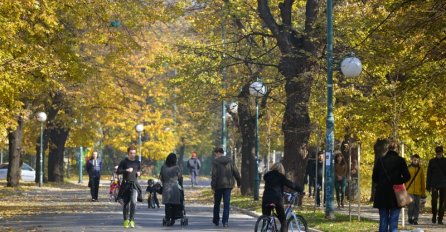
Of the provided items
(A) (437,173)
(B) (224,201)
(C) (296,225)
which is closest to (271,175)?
(C) (296,225)

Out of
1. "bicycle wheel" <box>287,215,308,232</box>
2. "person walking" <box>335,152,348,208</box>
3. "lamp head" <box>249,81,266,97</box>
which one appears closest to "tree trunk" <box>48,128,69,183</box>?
"person walking" <box>335,152,348,208</box>

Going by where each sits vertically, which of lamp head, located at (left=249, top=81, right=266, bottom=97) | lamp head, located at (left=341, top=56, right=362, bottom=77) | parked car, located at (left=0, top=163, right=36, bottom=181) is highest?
lamp head, located at (left=249, top=81, right=266, bottom=97)

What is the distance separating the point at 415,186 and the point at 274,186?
6.87 m

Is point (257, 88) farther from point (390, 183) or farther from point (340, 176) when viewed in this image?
point (390, 183)

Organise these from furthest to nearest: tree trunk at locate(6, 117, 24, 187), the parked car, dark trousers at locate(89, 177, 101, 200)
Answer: the parked car → tree trunk at locate(6, 117, 24, 187) → dark trousers at locate(89, 177, 101, 200)

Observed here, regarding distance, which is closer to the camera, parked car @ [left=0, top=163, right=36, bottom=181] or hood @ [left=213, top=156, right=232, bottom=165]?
hood @ [left=213, top=156, right=232, bottom=165]

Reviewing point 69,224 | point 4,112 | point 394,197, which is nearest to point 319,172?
point 4,112

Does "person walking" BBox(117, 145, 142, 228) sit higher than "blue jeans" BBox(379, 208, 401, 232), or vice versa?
"person walking" BBox(117, 145, 142, 228)

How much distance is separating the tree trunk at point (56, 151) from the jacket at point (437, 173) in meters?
36.7

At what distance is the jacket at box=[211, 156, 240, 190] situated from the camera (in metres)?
24.1

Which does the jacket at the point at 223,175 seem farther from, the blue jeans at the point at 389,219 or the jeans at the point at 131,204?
the blue jeans at the point at 389,219

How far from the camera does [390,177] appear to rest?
18953mm

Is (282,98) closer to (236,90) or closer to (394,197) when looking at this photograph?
(236,90)

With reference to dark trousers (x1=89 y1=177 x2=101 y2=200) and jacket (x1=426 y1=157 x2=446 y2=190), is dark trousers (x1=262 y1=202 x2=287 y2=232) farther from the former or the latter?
dark trousers (x1=89 y1=177 x2=101 y2=200)
